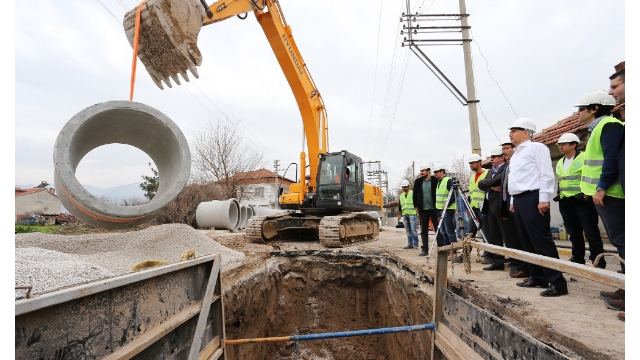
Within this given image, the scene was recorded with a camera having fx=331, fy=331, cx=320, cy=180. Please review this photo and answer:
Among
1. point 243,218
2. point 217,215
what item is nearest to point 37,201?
point 243,218

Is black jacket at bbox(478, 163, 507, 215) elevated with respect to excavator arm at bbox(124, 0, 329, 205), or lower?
lower

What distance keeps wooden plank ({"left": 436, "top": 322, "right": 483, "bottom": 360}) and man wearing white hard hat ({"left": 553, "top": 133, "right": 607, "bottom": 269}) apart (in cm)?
210

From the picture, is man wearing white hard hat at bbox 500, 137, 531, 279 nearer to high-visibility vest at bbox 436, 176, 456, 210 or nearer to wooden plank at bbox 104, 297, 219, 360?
high-visibility vest at bbox 436, 176, 456, 210

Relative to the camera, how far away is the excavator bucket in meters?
4.02

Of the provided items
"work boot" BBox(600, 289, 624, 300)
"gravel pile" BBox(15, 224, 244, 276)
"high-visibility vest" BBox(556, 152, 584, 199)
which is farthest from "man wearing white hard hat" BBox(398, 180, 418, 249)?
"work boot" BBox(600, 289, 624, 300)

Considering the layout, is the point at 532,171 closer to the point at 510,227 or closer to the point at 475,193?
the point at 510,227

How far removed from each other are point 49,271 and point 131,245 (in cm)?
217

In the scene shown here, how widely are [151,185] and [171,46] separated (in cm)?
1970

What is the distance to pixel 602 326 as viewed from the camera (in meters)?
2.27

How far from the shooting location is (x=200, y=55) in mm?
4586

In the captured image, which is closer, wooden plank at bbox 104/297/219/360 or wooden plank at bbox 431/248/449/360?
wooden plank at bbox 104/297/219/360

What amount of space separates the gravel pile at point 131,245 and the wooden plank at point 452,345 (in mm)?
3176

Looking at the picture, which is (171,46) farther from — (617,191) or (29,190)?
(29,190)

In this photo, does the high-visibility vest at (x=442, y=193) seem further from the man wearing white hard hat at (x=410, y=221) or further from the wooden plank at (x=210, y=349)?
the wooden plank at (x=210, y=349)
